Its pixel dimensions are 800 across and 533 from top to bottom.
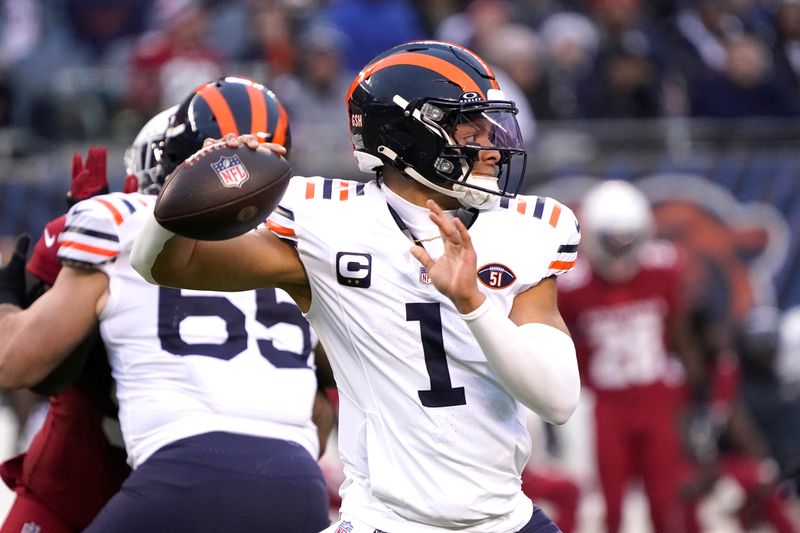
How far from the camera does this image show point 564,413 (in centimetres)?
298

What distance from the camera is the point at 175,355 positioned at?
359 cm

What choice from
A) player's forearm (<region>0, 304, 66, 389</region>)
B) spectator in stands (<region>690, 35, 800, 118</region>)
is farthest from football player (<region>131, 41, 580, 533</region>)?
spectator in stands (<region>690, 35, 800, 118</region>)

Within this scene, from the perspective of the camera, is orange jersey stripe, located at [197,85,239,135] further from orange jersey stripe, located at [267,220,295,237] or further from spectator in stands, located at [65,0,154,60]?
spectator in stands, located at [65,0,154,60]

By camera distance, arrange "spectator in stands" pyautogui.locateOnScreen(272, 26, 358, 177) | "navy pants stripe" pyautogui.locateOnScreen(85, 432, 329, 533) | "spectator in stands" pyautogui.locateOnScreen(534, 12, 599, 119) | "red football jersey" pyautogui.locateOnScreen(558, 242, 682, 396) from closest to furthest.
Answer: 1. "navy pants stripe" pyautogui.locateOnScreen(85, 432, 329, 533)
2. "red football jersey" pyautogui.locateOnScreen(558, 242, 682, 396)
3. "spectator in stands" pyautogui.locateOnScreen(272, 26, 358, 177)
4. "spectator in stands" pyautogui.locateOnScreen(534, 12, 599, 119)

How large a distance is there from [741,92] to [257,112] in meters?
6.94

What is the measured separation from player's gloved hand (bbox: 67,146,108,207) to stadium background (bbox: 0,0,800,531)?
4279 millimetres

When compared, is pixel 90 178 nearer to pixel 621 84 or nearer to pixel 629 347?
pixel 629 347

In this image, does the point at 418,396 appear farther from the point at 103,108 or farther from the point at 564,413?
the point at 103,108

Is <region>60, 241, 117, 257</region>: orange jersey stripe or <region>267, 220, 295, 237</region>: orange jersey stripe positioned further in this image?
<region>60, 241, 117, 257</region>: orange jersey stripe

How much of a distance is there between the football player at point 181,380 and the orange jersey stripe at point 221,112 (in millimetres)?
304

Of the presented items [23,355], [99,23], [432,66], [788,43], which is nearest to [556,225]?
[432,66]

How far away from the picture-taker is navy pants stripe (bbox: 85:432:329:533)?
3371 millimetres

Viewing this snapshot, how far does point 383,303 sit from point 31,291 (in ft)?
4.28

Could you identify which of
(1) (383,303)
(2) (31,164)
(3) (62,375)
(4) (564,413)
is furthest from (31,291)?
(2) (31,164)
